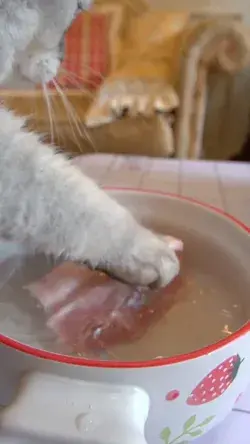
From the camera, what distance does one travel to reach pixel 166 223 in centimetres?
37

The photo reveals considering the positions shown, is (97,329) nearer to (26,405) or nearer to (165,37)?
(26,405)

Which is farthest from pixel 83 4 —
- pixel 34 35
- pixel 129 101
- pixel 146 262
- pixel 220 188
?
pixel 129 101

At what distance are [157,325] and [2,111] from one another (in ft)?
0.47

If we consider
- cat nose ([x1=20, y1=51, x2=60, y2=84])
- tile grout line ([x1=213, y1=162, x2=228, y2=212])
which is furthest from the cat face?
tile grout line ([x1=213, y1=162, x2=228, y2=212])

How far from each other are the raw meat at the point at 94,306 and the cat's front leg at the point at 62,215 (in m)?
0.01

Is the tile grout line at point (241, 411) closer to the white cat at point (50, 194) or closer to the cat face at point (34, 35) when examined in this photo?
the white cat at point (50, 194)

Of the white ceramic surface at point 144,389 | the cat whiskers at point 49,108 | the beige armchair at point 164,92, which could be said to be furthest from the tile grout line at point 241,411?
the beige armchair at point 164,92

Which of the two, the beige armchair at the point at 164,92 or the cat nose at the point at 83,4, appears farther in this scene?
the beige armchair at the point at 164,92

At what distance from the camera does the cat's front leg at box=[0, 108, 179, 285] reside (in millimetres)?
290

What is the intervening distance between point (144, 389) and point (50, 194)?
116 millimetres

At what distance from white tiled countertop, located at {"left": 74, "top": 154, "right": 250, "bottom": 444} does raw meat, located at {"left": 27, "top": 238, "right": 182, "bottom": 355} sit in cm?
19

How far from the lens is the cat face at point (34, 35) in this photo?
0.27 meters

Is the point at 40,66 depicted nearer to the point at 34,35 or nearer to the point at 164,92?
the point at 34,35

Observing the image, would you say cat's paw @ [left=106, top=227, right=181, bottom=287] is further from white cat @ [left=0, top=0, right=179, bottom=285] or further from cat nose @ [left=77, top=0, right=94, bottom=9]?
cat nose @ [left=77, top=0, right=94, bottom=9]
